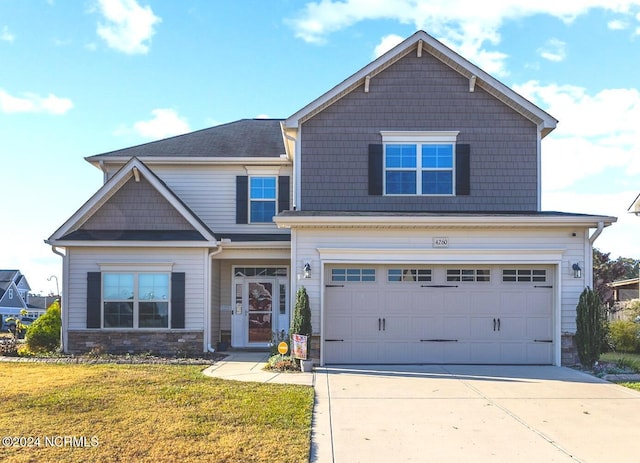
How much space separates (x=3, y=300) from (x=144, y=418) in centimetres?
4296

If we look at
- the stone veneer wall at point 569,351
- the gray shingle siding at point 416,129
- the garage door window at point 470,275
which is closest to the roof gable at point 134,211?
the gray shingle siding at point 416,129

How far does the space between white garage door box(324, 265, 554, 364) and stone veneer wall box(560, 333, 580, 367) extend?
0.90 ft

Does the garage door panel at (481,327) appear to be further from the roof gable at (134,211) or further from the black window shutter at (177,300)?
the black window shutter at (177,300)

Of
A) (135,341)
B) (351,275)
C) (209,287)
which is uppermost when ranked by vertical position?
(351,275)

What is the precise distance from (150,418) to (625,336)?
44.8 ft

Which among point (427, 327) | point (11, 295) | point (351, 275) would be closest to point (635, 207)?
point (427, 327)

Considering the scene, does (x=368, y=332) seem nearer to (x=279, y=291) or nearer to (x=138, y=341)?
(x=279, y=291)

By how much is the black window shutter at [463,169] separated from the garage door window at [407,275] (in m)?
2.43

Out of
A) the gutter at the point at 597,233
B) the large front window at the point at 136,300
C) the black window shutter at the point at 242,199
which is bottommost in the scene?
the large front window at the point at 136,300

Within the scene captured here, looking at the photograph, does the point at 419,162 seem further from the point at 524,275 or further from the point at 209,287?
the point at 209,287

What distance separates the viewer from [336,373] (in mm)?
11570

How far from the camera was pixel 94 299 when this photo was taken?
1378cm

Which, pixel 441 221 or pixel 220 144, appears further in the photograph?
pixel 220 144

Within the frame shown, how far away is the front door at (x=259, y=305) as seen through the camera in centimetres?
1570
